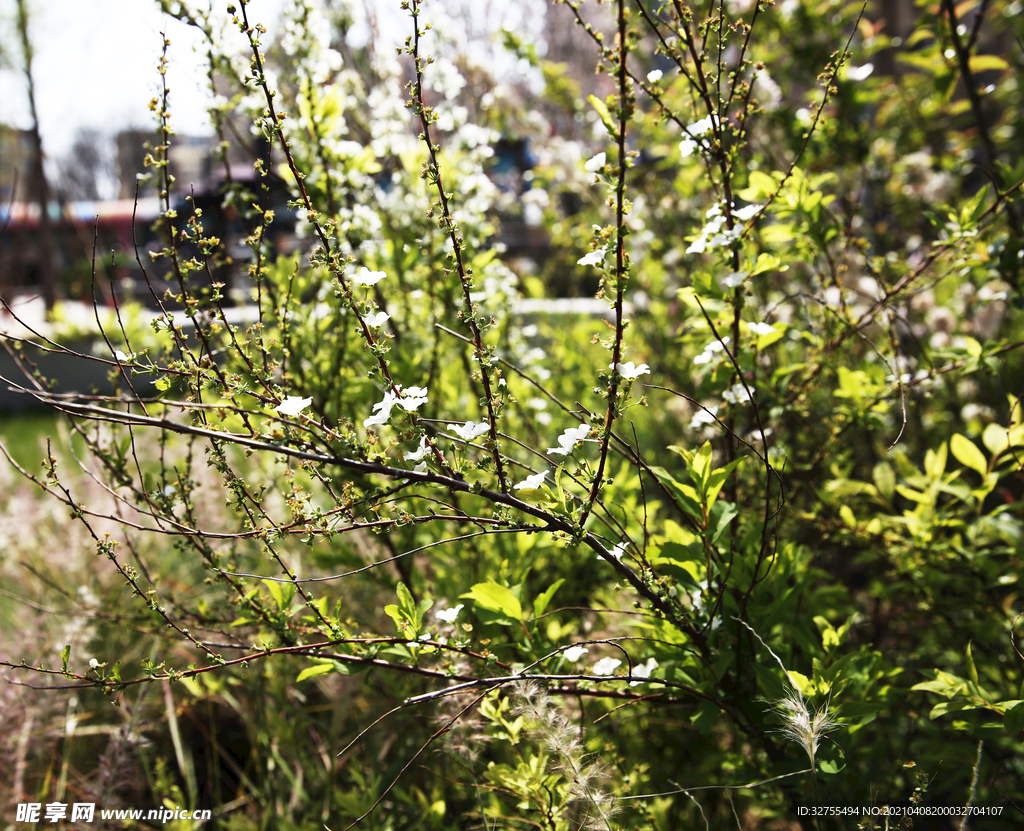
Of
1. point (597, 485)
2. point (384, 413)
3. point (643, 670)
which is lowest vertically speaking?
point (643, 670)

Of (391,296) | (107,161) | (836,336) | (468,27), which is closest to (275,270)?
(391,296)

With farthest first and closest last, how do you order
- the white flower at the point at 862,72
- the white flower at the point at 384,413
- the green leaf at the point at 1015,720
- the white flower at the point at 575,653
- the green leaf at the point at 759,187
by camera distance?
the white flower at the point at 862,72 → the green leaf at the point at 759,187 → the white flower at the point at 575,653 → the green leaf at the point at 1015,720 → the white flower at the point at 384,413

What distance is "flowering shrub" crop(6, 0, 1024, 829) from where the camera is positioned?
1.05 metres

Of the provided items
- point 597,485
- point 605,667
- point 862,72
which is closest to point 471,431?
point 597,485

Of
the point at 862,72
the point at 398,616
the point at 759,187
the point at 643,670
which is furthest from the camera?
the point at 862,72

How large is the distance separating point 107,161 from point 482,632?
121ft

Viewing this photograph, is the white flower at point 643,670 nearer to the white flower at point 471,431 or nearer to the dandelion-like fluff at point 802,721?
the dandelion-like fluff at point 802,721

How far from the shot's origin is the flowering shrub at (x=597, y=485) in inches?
41.3

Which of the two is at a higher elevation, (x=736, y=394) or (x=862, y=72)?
(x=862, y=72)

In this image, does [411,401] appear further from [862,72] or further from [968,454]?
[862,72]

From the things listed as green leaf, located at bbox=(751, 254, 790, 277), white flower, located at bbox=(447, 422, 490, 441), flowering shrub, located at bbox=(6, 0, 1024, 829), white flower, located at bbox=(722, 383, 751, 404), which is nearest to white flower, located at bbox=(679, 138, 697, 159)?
flowering shrub, located at bbox=(6, 0, 1024, 829)

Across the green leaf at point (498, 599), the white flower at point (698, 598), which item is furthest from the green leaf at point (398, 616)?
the white flower at point (698, 598)

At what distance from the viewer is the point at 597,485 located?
39.6 inches

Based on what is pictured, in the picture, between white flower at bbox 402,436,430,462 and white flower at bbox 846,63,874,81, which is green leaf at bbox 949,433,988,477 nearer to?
white flower at bbox 846,63,874,81
